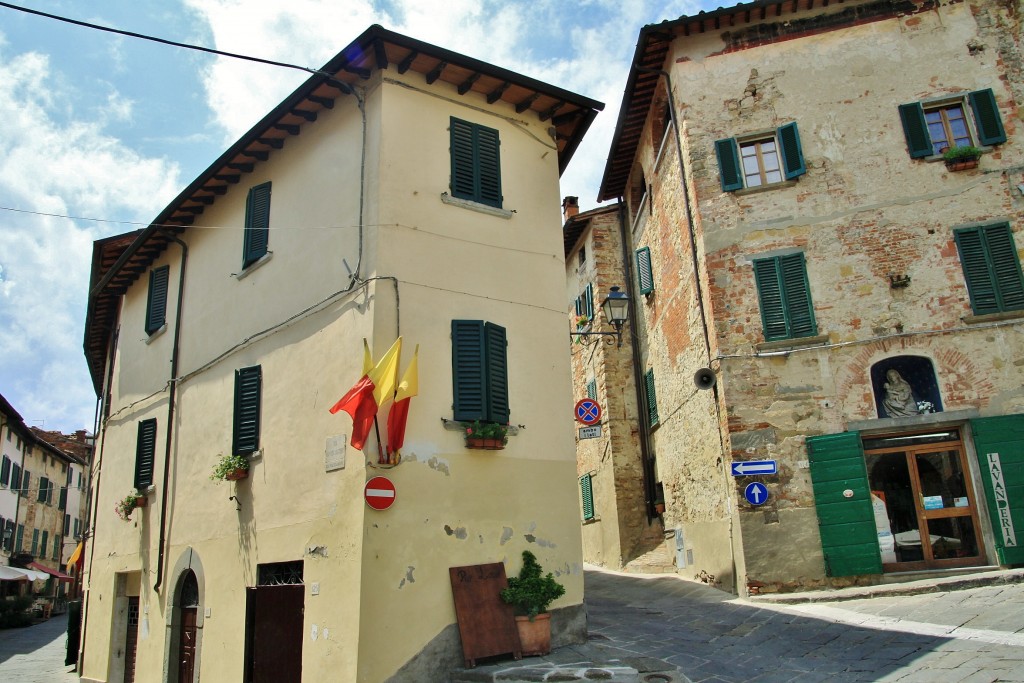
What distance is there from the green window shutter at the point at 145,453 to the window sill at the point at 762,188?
11.6 m

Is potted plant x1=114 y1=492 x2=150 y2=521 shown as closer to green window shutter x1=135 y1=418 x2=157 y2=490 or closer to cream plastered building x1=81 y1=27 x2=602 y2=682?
green window shutter x1=135 y1=418 x2=157 y2=490

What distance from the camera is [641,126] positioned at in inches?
701

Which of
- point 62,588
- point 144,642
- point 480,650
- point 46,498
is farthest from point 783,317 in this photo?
point 62,588

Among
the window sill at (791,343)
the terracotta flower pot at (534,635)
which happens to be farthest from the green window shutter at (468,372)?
the window sill at (791,343)

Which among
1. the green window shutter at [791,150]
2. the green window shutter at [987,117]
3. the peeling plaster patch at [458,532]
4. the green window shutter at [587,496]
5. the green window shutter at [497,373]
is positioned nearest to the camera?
the peeling plaster patch at [458,532]

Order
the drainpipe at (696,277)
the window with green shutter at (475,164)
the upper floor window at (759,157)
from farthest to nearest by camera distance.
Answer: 1. the upper floor window at (759,157)
2. the drainpipe at (696,277)
3. the window with green shutter at (475,164)

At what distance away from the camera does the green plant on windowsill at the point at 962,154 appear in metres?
13.2

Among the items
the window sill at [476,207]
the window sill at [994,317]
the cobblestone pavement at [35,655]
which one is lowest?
the cobblestone pavement at [35,655]

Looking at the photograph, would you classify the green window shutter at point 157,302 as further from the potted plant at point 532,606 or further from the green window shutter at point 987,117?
the green window shutter at point 987,117

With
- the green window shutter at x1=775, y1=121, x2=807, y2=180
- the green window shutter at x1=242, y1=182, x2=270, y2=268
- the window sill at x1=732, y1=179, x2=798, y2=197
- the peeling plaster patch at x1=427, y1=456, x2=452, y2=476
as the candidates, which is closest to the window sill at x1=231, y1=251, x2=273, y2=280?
the green window shutter at x1=242, y1=182, x2=270, y2=268

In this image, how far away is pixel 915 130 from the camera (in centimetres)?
1362

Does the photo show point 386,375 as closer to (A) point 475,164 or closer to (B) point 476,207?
(B) point 476,207

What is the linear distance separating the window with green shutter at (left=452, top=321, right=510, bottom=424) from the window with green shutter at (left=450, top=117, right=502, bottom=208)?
6.45ft

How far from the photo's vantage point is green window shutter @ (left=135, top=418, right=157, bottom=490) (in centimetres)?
1435
